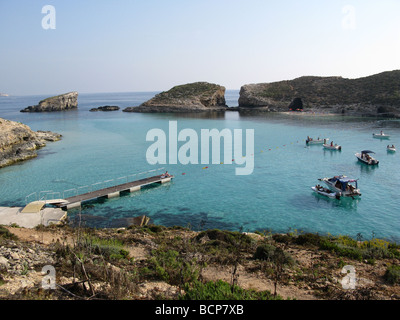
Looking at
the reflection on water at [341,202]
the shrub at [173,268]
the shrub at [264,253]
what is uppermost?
the shrub at [173,268]

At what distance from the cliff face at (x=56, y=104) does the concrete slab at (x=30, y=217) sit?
102 m

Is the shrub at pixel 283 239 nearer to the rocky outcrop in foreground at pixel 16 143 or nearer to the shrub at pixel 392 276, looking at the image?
the shrub at pixel 392 276

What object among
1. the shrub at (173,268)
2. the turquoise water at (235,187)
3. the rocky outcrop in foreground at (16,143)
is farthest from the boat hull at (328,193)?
the rocky outcrop in foreground at (16,143)

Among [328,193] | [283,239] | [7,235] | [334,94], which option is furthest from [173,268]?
Answer: [334,94]

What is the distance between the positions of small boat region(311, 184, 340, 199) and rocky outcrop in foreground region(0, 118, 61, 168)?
34.1 m

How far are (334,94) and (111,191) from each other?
91.5m

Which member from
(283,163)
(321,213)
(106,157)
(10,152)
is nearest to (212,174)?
(283,163)

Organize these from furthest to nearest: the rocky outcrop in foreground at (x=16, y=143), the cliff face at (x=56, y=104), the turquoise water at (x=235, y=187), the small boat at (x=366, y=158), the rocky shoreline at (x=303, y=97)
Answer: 1. the cliff face at (x=56, y=104)
2. the rocky shoreline at (x=303, y=97)
3. the rocky outcrop in foreground at (x=16, y=143)
4. the small boat at (x=366, y=158)
5. the turquoise water at (x=235, y=187)

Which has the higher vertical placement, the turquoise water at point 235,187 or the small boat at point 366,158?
the small boat at point 366,158

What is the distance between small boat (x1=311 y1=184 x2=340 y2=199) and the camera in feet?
78.0

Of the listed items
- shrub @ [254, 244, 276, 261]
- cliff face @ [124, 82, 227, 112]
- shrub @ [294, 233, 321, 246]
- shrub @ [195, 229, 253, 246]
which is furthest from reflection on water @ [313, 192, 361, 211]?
cliff face @ [124, 82, 227, 112]

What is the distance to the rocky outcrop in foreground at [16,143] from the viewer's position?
37219 mm

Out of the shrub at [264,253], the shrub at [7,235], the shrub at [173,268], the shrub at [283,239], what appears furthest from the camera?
the shrub at [283,239]

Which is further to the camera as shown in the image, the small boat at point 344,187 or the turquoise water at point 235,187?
the small boat at point 344,187
